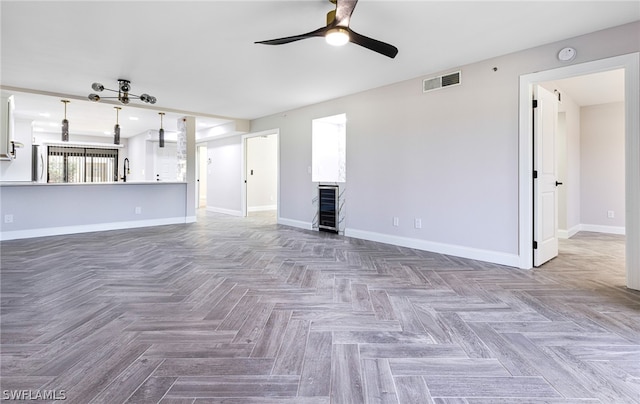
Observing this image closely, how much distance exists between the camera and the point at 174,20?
2.86m

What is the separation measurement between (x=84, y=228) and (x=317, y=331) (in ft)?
18.9

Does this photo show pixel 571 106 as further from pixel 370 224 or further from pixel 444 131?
pixel 370 224

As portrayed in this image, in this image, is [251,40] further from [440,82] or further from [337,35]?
[440,82]

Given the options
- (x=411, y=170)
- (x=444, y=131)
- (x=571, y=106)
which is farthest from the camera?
(x=571, y=106)

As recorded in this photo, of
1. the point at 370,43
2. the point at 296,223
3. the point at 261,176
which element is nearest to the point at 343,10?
the point at 370,43

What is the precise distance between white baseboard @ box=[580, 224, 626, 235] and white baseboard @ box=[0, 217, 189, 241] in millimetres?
8169

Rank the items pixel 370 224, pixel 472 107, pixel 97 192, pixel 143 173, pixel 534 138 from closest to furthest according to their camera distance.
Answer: pixel 534 138 < pixel 472 107 < pixel 370 224 < pixel 97 192 < pixel 143 173

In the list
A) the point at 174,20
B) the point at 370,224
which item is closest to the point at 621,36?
the point at 370,224

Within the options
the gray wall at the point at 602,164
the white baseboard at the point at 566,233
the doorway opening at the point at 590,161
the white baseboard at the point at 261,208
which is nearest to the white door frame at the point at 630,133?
the doorway opening at the point at 590,161

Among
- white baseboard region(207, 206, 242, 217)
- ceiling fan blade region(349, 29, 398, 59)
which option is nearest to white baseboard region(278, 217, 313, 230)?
white baseboard region(207, 206, 242, 217)

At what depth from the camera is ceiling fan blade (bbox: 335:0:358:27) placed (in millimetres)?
2155

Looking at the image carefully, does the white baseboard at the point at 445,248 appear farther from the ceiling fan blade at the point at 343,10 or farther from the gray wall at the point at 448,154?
the ceiling fan blade at the point at 343,10

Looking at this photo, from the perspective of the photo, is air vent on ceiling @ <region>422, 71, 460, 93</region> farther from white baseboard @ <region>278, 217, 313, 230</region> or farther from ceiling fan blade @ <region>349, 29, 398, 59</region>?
white baseboard @ <region>278, 217, 313, 230</region>

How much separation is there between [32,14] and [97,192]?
155 inches
